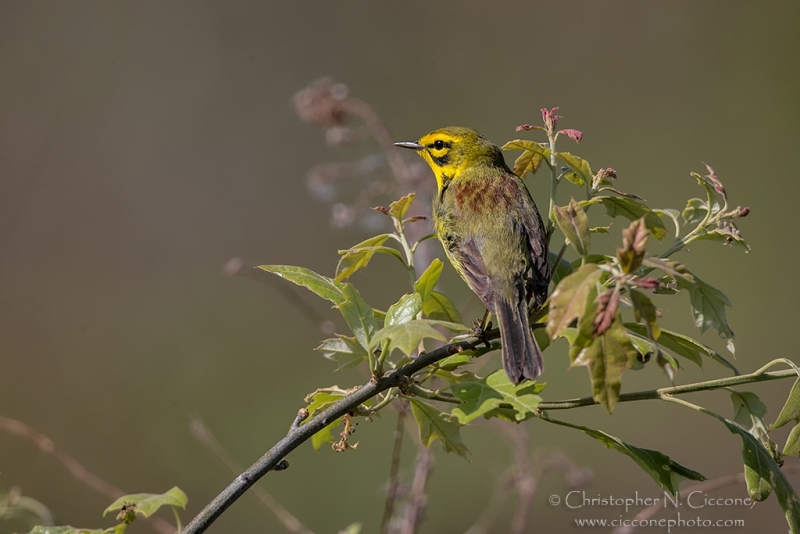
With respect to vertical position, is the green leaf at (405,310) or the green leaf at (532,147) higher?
the green leaf at (532,147)

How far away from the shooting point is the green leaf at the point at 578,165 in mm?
1104

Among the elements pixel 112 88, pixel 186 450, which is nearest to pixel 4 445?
pixel 186 450

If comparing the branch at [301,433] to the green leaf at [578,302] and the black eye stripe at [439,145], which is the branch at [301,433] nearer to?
the green leaf at [578,302]

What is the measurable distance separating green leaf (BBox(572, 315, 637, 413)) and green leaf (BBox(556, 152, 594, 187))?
0.33m

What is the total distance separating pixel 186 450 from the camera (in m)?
4.66

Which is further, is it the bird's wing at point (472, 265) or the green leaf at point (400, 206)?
the bird's wing at point (472, 265)

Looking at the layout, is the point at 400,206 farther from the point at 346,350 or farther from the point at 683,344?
the point at 683,344

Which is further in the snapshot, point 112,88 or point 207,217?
point 112,88

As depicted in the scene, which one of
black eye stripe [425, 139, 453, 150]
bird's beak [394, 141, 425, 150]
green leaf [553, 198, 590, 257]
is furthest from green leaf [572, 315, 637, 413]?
bird's beak [394, 141, 425, 150]

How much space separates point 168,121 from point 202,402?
9.96 ft

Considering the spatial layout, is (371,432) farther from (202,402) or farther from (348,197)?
(348,197)

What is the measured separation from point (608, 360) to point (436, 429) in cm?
37

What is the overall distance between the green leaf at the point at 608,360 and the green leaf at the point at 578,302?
0.05ft

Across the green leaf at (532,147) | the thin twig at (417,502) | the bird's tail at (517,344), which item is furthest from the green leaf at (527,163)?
the thin twig at (417,502)
